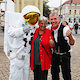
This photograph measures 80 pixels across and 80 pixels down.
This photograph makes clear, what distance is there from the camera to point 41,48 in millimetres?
3604

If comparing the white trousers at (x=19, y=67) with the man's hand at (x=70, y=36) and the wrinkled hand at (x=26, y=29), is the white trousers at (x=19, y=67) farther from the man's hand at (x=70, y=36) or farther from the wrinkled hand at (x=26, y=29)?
the man's hand at (x=70, y=36)

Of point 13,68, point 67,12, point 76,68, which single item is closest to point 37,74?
point 13,68

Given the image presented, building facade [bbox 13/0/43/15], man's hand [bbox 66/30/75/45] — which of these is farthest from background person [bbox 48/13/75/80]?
building facade [bbox 13/0/43/15]

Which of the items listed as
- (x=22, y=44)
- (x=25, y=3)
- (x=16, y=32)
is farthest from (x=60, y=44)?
(x=25, y=3)

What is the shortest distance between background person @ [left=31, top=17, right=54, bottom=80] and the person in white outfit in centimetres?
11

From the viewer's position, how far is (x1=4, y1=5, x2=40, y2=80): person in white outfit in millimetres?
3658

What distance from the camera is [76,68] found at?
6.62 m

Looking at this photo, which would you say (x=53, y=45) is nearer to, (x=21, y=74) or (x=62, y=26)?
(x=62, y=26)

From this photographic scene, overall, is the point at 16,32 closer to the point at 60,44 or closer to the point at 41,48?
the point at 41,48

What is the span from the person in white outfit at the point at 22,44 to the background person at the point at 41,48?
0.11 meters

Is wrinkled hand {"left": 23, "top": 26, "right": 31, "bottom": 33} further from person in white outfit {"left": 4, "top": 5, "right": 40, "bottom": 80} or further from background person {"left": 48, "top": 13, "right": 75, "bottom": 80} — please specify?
background person {"left": 48, "top": 13, "right": 75, "bottom": 80}

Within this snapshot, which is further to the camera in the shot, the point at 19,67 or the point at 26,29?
the point at 19,67

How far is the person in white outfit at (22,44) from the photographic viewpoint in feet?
12.0

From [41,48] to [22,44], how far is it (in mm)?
357
